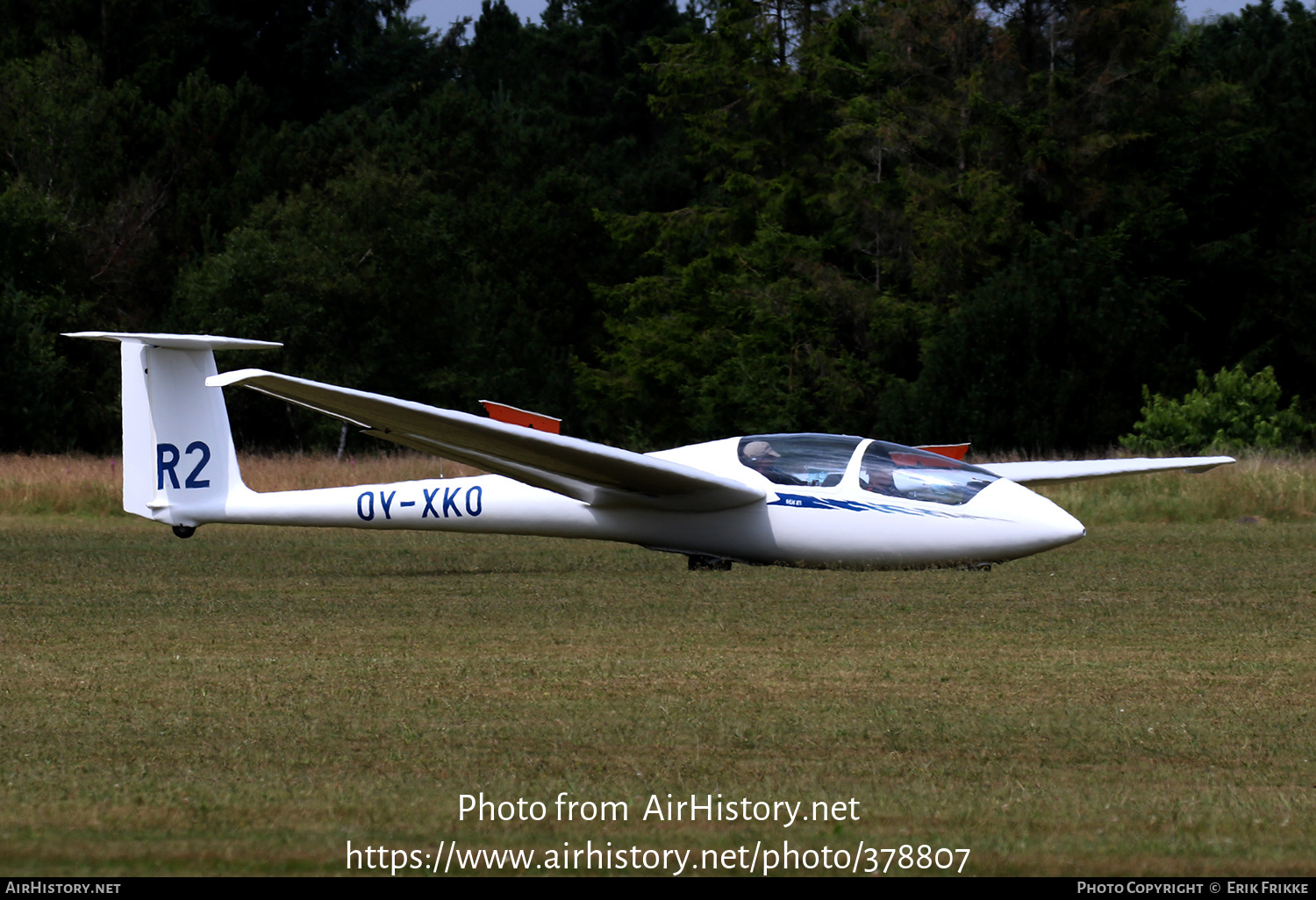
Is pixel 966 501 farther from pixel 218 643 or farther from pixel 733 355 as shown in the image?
pixel 733 355

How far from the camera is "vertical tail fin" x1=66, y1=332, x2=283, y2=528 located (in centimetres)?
1468

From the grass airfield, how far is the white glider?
484 millimetres

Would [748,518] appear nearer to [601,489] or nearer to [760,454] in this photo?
[760,454]

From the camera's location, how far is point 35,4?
6125cm

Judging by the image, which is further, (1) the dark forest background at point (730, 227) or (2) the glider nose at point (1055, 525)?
(1) the dark forest background at point (730, 227)

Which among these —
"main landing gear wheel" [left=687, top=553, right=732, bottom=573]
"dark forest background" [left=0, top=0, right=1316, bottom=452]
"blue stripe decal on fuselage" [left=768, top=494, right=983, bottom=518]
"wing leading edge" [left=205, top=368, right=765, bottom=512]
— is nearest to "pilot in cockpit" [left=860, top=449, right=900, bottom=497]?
"blue stripe decal on fuselage" [left=768, top=494, right=983, bottom=518]

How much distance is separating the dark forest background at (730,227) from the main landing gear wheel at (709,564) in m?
29.0

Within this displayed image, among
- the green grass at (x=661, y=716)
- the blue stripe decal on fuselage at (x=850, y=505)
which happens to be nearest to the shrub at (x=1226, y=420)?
the blue stripe decal on fuselage at (x=850, y=505)

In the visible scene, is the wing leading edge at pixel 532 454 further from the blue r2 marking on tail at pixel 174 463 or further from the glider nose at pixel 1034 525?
the blue r2 marking on tail at pixel 174 463

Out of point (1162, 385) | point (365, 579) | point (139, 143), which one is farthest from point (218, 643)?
point (139, 143)

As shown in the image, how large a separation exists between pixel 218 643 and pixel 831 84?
44.3 metres

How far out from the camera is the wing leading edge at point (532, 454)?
478 inches

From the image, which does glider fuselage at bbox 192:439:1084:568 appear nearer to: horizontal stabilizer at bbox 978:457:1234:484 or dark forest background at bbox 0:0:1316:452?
horizontal stabilizer at bbox 978:457:1234:484

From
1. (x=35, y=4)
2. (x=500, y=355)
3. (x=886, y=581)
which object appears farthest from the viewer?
(x=35, y=4)
